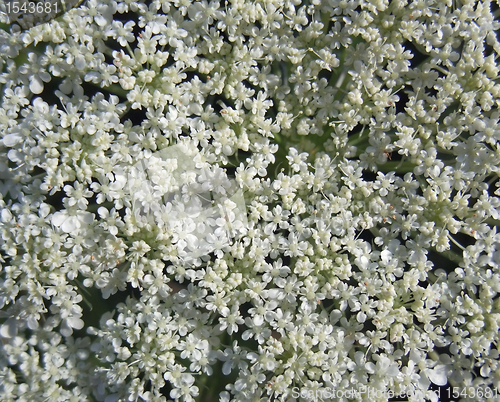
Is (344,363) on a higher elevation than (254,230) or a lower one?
lower

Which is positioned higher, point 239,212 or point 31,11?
point 31,11

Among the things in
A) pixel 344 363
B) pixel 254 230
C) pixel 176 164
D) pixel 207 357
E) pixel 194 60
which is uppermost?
pixel 194 60

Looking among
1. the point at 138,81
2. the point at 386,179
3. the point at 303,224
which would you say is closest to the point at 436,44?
the point at 386,179

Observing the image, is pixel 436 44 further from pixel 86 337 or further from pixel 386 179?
pixel 86 337
